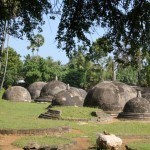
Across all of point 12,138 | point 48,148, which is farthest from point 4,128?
point 48,148

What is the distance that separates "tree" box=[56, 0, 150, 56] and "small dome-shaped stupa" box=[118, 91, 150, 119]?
1534 cm

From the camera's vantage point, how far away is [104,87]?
2709cm

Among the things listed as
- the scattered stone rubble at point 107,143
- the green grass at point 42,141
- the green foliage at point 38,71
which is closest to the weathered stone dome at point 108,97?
the green grass at point 42,141

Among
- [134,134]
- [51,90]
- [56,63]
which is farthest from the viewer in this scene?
[56,63]

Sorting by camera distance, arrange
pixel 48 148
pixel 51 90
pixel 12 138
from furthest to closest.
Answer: pixel 51 90 < pixel 12 138 < pixel 48 148

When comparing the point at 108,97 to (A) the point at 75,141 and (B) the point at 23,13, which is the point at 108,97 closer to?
(A) the point at 75,141

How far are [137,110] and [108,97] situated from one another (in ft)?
11.1

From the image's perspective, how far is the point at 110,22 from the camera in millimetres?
8102

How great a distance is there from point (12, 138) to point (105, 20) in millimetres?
8922

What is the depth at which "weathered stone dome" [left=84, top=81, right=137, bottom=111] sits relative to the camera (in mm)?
26234

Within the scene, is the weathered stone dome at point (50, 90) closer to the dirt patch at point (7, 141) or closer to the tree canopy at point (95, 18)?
the dirt patch at point (7, 141)

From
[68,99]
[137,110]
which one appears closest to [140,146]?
[137,110]

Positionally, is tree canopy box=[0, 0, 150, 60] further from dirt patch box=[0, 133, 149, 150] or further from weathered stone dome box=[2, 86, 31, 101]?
weathered stone dome box=[2, 86, 31, 101]

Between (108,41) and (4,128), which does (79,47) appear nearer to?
(108,41)
